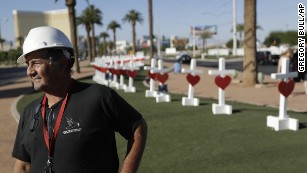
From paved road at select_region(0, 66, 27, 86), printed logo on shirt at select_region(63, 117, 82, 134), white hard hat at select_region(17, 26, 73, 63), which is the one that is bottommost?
paved road at select_region(0, 66, 27, 86)

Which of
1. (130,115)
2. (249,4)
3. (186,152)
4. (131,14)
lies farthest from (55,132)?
(131,14)

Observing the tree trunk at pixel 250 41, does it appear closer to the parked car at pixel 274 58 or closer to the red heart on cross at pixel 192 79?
the red heart on cross at pixel 192 79

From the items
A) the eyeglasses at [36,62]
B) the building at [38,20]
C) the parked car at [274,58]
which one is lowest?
the parked car at [274,58]

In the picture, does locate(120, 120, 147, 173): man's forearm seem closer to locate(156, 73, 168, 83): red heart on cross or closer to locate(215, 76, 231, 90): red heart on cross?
locate(215, 76, 231, 90): red heart on cross

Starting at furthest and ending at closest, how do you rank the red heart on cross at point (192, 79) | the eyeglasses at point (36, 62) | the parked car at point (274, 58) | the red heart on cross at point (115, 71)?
the parked car at point (274, 58)
the red heart on cross at point (115, 71)
the red heart on cross at point (192, 79)
the eyeglasses at point (36, 62)

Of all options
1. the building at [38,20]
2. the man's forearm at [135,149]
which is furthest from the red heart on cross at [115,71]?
the building at [38,20]

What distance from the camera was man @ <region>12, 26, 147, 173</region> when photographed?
232 cm

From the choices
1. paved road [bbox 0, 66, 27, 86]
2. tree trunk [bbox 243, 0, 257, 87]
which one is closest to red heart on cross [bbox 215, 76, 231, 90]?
tree trunk [bbox 243, 0, 257, 87]

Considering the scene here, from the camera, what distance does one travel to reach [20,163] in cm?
266

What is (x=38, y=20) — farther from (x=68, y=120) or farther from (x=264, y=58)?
(x=68, y=120)

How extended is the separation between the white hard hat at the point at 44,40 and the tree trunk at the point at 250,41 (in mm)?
16433

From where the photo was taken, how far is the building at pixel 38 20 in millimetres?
159125

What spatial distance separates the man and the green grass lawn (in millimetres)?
3004

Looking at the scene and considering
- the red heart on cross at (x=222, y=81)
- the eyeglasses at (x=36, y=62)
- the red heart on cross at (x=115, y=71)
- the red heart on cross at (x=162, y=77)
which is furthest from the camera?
the red heart on cross at (x=115, y=71)
